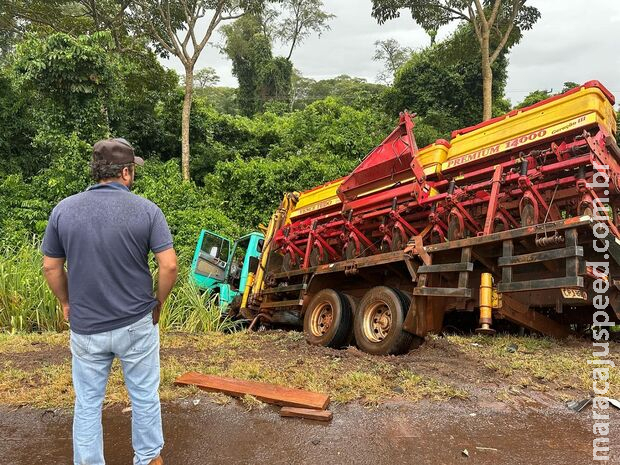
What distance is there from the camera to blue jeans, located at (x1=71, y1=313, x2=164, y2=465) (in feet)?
7.44

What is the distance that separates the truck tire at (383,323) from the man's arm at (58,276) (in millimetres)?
3716

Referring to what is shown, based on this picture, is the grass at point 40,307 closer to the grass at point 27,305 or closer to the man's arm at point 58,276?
the grass at point 27,305

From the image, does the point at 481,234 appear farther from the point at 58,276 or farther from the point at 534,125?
the point at 58,276

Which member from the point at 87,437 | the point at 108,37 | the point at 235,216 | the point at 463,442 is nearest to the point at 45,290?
the point at 87,437

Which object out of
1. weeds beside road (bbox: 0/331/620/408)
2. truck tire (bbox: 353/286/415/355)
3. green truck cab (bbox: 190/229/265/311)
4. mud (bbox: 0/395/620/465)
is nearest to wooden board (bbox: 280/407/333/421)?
mud (bbox: 0/395/620/465)

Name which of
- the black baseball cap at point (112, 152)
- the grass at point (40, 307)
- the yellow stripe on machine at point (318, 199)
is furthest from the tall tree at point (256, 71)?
the black baseball cap at point (112, 152)

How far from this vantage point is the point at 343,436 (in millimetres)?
3020

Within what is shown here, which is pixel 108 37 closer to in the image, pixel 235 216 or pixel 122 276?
pixel 235 216

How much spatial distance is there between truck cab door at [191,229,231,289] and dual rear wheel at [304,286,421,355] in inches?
142

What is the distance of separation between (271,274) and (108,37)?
11.6 meters

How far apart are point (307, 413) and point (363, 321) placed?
9.01ft

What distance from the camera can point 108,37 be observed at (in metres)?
15.5

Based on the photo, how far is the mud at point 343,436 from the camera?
275cm

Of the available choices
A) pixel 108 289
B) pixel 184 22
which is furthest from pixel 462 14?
pixel 108 289
